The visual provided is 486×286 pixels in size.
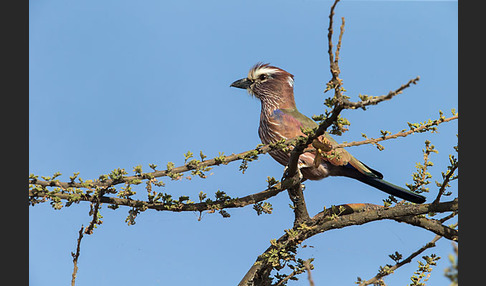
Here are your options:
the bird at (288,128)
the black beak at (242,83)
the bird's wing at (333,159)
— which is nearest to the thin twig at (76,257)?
the bird at (288,128)

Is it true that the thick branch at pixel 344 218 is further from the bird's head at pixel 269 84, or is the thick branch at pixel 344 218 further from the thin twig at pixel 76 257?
the bird's head at pixel 269 84

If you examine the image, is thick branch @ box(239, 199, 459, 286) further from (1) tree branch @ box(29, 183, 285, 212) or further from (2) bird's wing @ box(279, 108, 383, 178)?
(2) bird's wing @ box(279, 108, 383, 178)

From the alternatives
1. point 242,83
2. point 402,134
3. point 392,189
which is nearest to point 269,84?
point 242,83

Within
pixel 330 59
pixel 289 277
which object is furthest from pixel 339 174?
pixel 330 59

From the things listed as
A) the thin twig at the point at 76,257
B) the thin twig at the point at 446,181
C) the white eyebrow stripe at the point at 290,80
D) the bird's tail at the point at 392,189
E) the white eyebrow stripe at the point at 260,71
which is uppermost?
the white eyebrow stripe at the point at 260,71

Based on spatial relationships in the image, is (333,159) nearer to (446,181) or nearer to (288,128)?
(288,128)

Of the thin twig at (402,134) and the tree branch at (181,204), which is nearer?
the thin twig at (402,134)

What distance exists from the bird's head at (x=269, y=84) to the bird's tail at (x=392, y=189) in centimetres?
176

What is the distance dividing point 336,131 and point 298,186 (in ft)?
4.99

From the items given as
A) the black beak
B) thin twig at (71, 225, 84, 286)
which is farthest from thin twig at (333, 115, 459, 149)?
the black beak

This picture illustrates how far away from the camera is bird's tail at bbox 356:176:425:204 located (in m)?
5.94

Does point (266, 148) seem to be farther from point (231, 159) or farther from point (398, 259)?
point (398, 259)

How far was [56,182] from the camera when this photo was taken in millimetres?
4512

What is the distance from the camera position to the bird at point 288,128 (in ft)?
21.5
